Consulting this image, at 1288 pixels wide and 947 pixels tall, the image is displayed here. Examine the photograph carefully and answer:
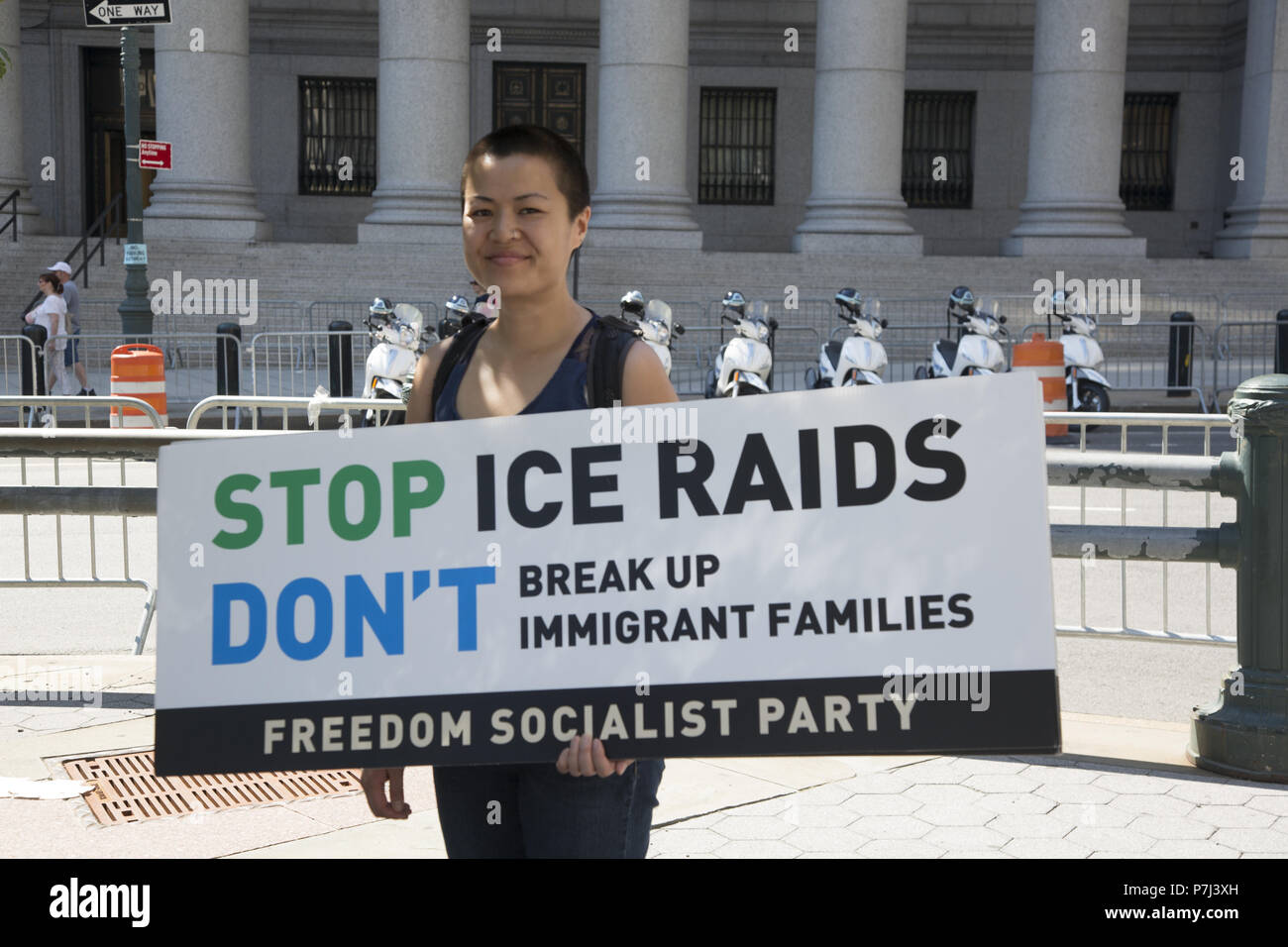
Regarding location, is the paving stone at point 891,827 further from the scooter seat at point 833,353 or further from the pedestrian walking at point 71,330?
the pedestrian walking at point 71,330

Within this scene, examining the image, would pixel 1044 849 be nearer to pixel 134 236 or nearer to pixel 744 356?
pixel 744 356

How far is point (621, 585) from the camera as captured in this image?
2850 millimetres

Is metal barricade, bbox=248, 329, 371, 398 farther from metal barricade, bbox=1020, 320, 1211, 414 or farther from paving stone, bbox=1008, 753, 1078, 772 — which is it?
paving stone, bbox=1008, 753, 1078, 772

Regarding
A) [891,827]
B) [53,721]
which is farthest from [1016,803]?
[53,721]

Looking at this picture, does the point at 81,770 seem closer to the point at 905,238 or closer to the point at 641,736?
the point at 641,736

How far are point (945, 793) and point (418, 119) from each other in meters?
21.4

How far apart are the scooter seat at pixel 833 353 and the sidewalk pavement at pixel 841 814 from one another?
10.3 m

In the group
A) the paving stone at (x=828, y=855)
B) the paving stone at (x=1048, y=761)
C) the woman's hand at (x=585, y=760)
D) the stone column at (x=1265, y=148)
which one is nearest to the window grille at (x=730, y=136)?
the stone column at (x=1265, y=148)

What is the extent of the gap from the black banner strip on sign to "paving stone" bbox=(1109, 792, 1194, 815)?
2.28m

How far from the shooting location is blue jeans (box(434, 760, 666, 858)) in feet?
8.84

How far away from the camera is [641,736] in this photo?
8.99ft

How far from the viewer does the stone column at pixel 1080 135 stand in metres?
25.0

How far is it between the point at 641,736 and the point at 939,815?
2.29 m
